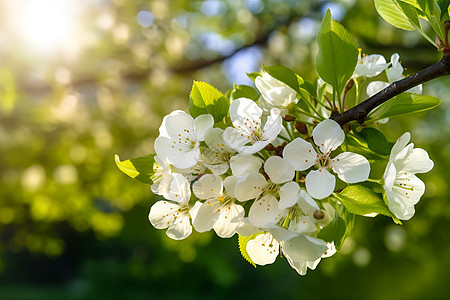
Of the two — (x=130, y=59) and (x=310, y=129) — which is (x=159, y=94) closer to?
(x=130, y=59)

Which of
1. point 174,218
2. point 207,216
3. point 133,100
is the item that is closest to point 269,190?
point 207,216

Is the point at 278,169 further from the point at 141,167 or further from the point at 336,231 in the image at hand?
the point at 141,167

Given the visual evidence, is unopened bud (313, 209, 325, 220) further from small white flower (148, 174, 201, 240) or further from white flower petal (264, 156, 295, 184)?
small white flower (148, 174, 201, 240)

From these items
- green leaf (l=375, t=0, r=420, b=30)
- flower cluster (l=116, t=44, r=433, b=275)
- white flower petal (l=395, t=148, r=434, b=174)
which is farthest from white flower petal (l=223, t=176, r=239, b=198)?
green leaf (l=375, t=0, r=420, b=30)

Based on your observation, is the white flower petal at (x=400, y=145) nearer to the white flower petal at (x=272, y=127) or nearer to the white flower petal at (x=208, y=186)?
the white flower petal at (x=272, y=127)

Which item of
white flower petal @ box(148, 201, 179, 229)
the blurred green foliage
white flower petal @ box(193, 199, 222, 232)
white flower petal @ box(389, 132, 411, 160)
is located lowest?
the blurred green foliage

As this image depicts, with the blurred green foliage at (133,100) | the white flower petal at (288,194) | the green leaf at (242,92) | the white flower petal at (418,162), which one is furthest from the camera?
the blurred green foliage at (133,100)

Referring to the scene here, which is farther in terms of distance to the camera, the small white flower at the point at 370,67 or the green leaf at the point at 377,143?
the small white flower at the point at 370,67

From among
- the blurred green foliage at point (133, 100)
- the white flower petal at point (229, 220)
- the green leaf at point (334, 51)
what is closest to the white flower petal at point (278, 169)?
the white flower petal at point (229, 220)
